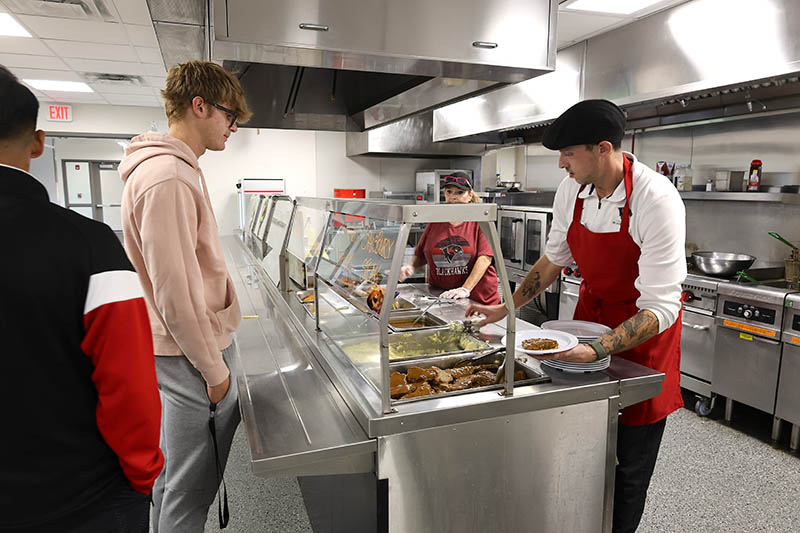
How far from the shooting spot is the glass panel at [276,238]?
10.9 feet

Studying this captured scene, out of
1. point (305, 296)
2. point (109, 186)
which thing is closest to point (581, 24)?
point (305, 296)

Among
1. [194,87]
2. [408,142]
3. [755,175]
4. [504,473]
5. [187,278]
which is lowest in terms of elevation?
[504,473]

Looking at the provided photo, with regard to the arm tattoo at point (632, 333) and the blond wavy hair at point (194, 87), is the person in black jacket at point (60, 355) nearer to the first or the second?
the blond wavy hair at point (194, 87)

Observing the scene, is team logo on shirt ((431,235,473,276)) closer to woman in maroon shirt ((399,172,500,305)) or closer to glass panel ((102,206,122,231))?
woman in maroon shirt ((399,172,500,305))

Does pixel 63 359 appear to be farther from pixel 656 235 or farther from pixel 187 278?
pixel 656 235

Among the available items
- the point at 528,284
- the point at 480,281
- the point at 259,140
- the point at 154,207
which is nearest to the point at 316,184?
the point at 259,140

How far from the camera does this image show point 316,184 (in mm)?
8516

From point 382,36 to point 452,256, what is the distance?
1.63m

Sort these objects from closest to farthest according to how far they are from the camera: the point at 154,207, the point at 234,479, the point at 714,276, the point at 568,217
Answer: the point at 154,207 < the point at 568,217 < the point at 234,479 < the point at 714,276

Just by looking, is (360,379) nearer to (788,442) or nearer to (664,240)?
(664,240)

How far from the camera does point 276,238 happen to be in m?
3.64

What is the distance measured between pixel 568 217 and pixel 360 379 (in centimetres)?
113

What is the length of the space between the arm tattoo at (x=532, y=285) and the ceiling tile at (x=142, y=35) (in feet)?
12.5

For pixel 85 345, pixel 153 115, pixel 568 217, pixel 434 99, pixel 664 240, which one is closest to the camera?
pixel 85 345
